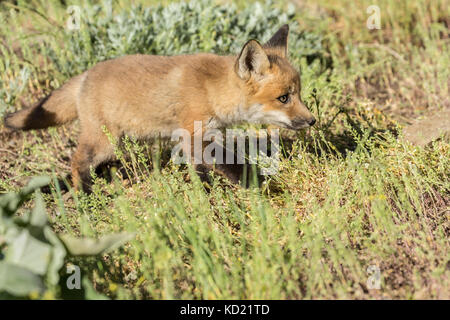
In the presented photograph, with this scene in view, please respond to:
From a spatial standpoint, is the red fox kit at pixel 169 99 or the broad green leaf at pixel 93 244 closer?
the broad green leaf at pixel 93 244

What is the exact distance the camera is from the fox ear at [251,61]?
3.19 m

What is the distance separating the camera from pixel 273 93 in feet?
11.3

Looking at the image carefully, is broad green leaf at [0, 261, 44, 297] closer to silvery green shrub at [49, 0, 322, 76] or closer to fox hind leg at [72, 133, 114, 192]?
fox hind leg at [72, 133, 114, 192]

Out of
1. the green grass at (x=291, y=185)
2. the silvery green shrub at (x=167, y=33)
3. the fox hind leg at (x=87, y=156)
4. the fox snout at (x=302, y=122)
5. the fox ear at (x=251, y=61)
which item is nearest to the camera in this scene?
the green grass at (x=291, y=185)

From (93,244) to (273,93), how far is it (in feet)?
6.00

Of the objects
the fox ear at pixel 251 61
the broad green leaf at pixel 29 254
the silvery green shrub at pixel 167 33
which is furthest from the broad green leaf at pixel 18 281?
the silvery green shrub at pixel 167 33

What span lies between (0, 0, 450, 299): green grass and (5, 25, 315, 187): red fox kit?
322 millimetres

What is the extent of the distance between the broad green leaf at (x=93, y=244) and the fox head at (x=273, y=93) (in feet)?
5.50

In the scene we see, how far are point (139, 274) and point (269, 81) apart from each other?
167 cm

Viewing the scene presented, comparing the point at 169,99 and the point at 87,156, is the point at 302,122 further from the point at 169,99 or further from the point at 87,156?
the point at 87,156

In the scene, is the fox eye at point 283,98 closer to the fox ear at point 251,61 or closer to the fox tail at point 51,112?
the fox ear at point 251,61

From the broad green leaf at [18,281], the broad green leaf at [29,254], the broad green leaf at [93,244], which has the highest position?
the broad green leaf at [93,244]

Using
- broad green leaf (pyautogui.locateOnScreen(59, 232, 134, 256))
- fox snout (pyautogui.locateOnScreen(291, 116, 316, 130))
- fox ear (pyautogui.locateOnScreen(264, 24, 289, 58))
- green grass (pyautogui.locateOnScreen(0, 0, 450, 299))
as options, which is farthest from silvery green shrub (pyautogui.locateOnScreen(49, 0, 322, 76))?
broad green leaf (pyautogui.locateOnScreen(59, 232, 134, 256))

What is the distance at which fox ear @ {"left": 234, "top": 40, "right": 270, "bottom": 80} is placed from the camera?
3189 mm
